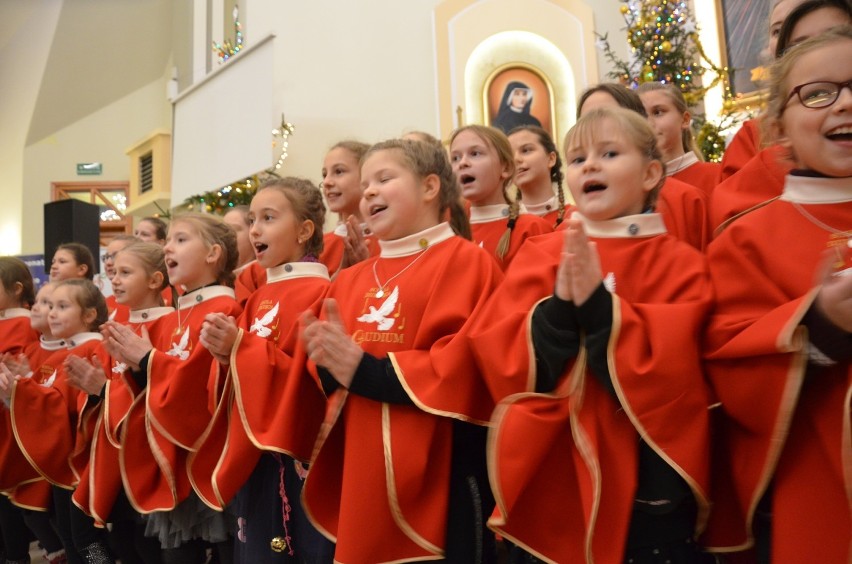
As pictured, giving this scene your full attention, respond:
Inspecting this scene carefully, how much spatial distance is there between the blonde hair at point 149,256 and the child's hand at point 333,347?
6.00 feet

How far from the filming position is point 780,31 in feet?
7.73

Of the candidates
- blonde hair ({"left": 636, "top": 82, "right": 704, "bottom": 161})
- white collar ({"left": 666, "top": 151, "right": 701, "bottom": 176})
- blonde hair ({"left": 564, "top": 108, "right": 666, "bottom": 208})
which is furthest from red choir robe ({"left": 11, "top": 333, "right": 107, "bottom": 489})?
blonde hair ({"left": 636, "top": 82, "right": 704, "bottom": 161})

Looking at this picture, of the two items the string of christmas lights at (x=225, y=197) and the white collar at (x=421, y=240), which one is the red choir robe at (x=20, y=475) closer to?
the white collar at (x=421, y=240)

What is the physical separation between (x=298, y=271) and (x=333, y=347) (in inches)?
34.8

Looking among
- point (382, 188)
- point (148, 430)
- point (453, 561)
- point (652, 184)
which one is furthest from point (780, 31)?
point (148, 430)

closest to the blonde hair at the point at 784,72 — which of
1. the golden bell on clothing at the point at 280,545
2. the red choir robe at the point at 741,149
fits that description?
the red choir robe at the point at 741,149

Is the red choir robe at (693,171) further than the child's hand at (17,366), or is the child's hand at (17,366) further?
the child's hand at (17,366)

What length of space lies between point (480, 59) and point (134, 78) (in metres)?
7.52

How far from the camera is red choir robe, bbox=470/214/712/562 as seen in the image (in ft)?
5.42

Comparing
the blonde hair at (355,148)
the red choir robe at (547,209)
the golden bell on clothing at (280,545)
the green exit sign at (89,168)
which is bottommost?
the golden bell on clothing at (280,545)

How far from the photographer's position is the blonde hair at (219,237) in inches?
132

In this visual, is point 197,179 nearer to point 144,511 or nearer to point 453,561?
point 144,511

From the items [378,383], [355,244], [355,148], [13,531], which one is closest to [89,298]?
[13,531]

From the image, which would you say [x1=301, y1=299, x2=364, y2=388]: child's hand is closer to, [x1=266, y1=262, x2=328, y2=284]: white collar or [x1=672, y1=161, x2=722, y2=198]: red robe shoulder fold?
[x1=266, y1=262, x2=328, y2=284]: white collar
